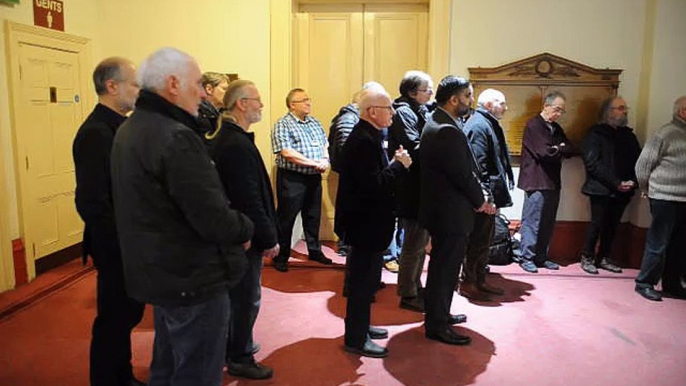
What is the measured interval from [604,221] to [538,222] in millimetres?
562

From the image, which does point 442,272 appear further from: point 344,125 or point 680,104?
point 680,104

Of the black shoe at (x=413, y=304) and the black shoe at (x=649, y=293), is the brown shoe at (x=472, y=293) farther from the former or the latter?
the black shoe at (x=649, y=293)

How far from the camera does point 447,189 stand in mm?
3092

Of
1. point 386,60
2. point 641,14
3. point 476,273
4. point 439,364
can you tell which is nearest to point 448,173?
point 439,364

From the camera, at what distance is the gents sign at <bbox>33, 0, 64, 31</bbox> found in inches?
173

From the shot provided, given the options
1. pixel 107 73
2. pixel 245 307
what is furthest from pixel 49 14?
pixel 245 307

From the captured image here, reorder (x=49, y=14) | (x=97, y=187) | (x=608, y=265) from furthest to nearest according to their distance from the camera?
1. (x=608, y=265)
2. (x=49, y=14)
3. (x=97, y=187)

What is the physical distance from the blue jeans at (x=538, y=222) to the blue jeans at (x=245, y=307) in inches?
111

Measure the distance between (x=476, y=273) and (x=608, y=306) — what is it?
0.89m

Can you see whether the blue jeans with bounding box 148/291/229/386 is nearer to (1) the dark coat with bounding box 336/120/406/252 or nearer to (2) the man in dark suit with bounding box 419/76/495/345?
(1) the dark coat with bounding box 336/120/406/252

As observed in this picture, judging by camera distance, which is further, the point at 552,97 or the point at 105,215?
the point at 552,97

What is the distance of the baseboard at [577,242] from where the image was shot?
5.03 m

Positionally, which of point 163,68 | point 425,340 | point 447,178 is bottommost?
point 425,340

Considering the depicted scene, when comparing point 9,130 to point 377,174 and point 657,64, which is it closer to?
point 377,174
